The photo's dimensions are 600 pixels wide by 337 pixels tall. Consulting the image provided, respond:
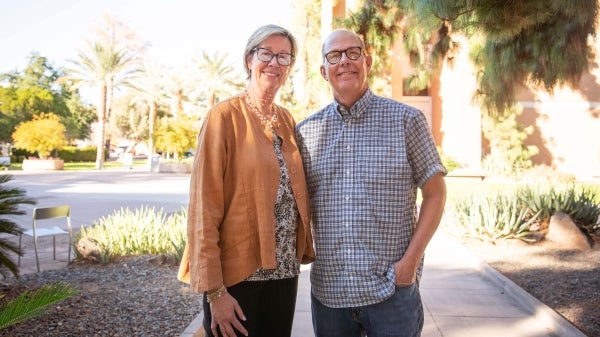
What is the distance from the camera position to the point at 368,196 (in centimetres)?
206

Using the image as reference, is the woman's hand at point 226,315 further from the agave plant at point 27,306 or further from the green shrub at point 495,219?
the green shrub at point 495,219

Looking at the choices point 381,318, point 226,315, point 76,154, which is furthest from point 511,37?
point 76,154

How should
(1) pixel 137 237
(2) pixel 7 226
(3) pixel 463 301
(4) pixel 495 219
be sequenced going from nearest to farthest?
(2) pixel 7 226 → (3) pixel 463 301 → (1) pixel 137 237 → (4) pixel 495 219

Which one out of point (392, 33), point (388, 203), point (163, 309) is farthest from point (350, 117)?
point (392, 33)

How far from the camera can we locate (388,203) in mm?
2072

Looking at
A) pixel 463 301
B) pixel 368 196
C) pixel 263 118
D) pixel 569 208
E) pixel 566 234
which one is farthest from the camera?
pixel 569 208

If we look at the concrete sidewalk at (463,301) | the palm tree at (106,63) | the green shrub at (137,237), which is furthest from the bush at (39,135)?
the green shrub at (137,237)

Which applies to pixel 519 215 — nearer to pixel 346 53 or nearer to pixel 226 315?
pixel 346 53

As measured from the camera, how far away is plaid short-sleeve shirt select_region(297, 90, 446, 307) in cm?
205

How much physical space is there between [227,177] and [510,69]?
456cm

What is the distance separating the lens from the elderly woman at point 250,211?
1.97 m

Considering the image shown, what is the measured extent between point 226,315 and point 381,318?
25.2 inches

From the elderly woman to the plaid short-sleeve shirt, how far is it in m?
0.12

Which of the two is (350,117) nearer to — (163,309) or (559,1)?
(559,1)
